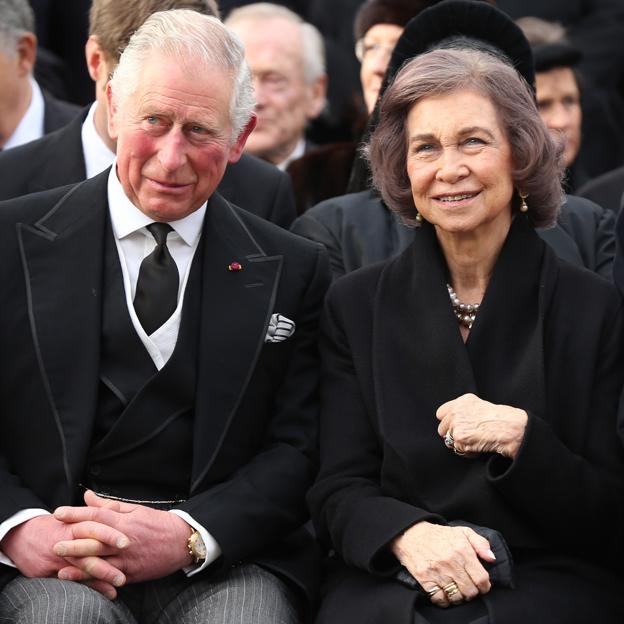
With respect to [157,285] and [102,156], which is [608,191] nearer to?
[102,156]

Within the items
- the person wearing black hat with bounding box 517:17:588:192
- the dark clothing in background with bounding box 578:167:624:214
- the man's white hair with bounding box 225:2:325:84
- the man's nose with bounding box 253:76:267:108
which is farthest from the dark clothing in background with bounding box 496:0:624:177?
the dark clothing in background with bounding box 578:167:624:214

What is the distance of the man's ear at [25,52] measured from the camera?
5809 millimetres

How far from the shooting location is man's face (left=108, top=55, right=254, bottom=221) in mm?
3889

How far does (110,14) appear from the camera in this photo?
477cm

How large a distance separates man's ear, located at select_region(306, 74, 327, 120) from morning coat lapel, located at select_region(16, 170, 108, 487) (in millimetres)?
3153

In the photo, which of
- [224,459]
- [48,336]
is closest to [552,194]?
→ [224,459]

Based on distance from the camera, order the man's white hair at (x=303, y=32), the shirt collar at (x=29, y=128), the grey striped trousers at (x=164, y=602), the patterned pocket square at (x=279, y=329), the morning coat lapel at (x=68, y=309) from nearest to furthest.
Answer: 1. the grey striped trousers at (x=164, y=602)
2. the morning coat lapel at (x=68, y=309)
3. the patterned pocket square at (x=279, y=329)
4. the shirt collar at (x=29, y=128)
5. the man's white hair at (x=303, y=32)

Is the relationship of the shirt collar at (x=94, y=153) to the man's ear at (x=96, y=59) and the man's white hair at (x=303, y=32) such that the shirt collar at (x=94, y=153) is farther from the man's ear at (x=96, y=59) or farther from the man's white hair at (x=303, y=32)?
the man's white hair at (x=303, y=32)

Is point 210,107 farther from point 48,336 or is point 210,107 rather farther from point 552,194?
point 552,194

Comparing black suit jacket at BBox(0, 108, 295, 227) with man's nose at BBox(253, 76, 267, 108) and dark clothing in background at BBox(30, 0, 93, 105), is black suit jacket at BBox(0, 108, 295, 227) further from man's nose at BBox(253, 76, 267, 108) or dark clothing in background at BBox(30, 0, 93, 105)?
dark clothing in background at BBox(30, 0, 93, 105)

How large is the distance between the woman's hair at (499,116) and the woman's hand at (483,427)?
2.28ft

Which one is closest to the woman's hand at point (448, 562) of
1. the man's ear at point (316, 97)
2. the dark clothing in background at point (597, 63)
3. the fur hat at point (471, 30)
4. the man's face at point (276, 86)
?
the fur hat at point (471, 30)

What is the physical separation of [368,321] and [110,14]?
4.81 feet

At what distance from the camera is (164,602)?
387cm
